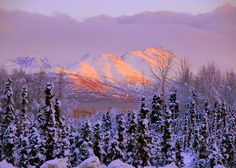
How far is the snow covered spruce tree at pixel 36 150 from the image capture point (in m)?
38.4

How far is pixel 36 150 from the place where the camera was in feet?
127

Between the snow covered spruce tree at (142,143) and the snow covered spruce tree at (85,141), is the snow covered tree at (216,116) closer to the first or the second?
the snow covered spruce tree at (142,143)

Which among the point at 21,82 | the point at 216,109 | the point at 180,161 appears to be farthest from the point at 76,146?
the point at 216,109

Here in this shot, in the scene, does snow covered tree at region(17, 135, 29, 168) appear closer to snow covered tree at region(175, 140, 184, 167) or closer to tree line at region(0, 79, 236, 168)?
tree line at region(0, 79, 236, 168)

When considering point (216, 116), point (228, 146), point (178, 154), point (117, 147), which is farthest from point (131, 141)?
point (216, 116)

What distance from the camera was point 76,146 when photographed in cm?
4088

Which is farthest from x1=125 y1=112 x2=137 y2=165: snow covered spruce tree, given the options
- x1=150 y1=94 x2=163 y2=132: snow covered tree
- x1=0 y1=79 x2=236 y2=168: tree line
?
x1=150 y1=94 x2=163 y2=132: snow covered tree

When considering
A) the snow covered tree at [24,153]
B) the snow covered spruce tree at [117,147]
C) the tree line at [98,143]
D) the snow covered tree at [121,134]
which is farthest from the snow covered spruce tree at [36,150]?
the snow covered tree at [121,134]

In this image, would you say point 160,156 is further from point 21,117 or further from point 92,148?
point 21,117

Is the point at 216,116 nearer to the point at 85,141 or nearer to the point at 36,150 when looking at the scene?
the point at 85,141

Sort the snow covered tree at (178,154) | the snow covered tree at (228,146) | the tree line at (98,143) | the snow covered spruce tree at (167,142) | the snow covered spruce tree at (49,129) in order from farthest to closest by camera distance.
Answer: the snow covered tree at (228,146) → the snow covered tree at (178,154) → the snow covered spruce tree at (167,142) → the snow covered spruce tree at (49,129) → the tree line at (98,143)

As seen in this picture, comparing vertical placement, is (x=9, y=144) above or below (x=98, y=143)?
below

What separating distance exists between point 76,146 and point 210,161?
1228cm

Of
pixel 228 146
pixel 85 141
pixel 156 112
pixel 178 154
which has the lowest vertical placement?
pixel 178 154
